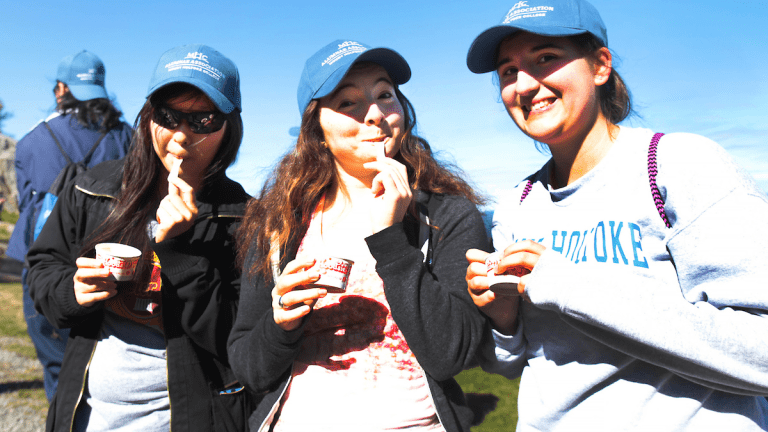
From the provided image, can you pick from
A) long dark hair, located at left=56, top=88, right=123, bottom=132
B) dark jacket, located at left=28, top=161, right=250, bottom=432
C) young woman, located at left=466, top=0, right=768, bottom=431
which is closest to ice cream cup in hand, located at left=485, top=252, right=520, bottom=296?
young woman, located at left=466, top=0, right=768, bottom=431

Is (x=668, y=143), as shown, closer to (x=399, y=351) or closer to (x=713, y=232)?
(x=713, y=232)

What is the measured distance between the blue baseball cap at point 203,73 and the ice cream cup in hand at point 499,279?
1549 mm

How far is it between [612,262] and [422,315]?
0.64 m

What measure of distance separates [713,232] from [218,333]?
1.99m

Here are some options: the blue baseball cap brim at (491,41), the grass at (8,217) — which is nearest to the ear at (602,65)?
the blue baseball cap brim at (491,41)

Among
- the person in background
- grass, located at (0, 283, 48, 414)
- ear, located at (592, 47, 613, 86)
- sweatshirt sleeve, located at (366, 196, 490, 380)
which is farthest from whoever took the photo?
A: grass, located at (0, 283, 48, 414)

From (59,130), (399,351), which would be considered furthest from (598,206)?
(59,130)

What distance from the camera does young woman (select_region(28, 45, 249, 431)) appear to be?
7.45 feet

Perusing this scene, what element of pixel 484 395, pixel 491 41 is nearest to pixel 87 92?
pixel 491 41

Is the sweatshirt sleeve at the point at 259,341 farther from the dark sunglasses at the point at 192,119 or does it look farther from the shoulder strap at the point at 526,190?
the shoulder strap at the point at 526,190

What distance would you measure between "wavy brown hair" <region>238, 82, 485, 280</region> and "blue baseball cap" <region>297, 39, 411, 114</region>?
9 cm

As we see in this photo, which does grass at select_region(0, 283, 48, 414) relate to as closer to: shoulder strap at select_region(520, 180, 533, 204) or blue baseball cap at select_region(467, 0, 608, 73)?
shoulder strap at select_region(520, 180, 533, 204)

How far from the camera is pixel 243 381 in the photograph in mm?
2039

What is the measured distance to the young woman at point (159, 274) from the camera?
2270 millimetres
